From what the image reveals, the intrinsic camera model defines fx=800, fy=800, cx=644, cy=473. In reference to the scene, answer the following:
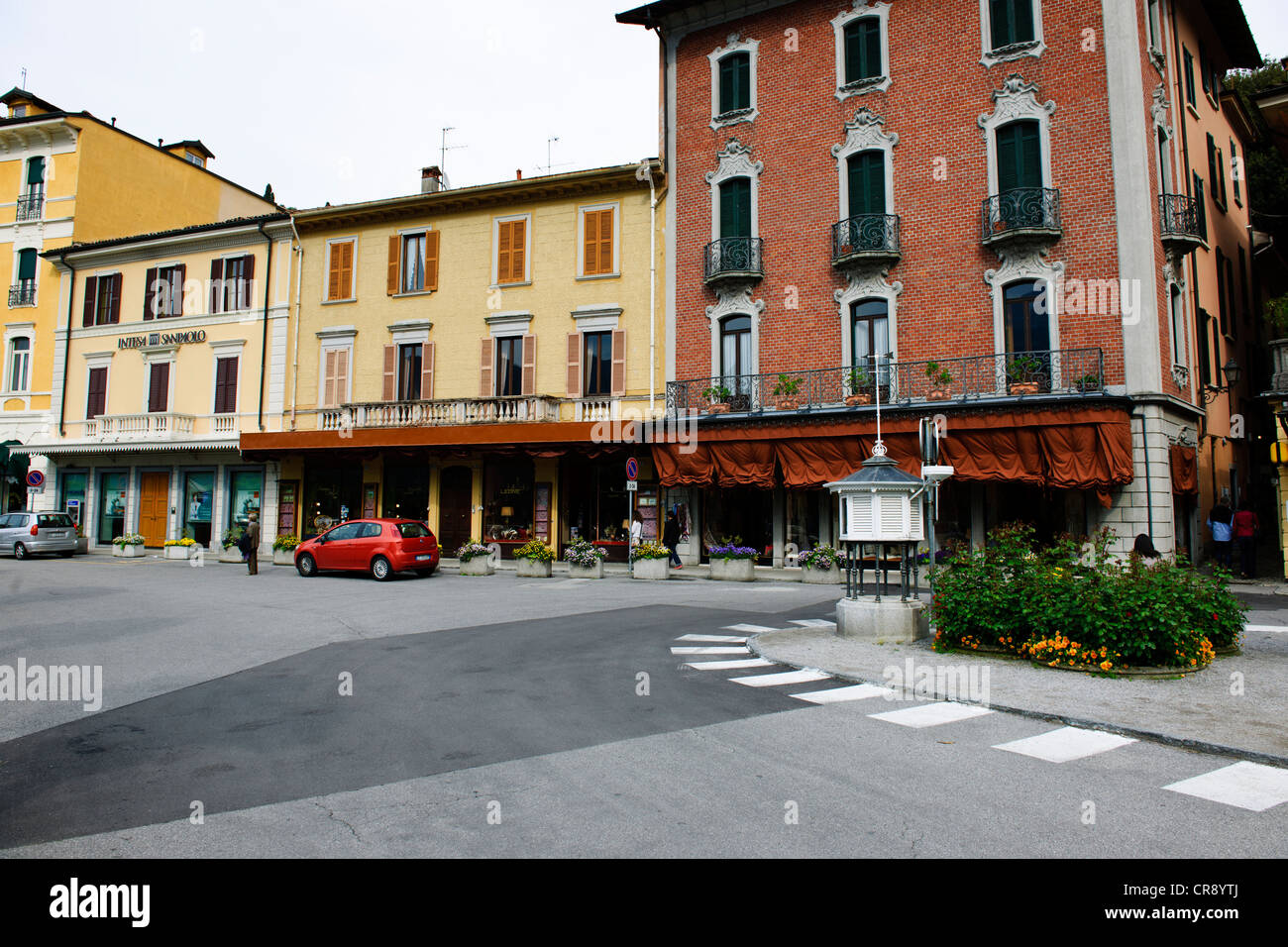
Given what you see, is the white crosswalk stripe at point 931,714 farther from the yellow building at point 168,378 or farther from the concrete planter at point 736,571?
the yellow building at point 168,378

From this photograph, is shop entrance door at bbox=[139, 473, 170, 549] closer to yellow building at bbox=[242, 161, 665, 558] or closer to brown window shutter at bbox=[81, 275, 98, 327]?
yellow building at bbox=[242, 161, 665, 558]

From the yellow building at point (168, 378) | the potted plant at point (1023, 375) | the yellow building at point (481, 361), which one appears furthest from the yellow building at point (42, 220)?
the potted plant at point (1023, 375)

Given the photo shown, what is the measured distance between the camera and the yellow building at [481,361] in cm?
2436

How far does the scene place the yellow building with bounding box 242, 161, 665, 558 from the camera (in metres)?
24.4

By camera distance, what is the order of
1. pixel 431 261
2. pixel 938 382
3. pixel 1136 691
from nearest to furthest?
1. pixel 1136 691
2. pixel 938 382
3. pixel 431 261

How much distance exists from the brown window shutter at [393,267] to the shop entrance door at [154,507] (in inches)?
460

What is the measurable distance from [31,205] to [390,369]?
19704mm

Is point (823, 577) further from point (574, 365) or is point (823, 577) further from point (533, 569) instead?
point (574, 365)

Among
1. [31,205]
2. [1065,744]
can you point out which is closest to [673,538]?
[1065,744]

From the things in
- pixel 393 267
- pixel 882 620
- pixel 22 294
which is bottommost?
pixel 882 620

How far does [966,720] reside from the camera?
21.6 ft

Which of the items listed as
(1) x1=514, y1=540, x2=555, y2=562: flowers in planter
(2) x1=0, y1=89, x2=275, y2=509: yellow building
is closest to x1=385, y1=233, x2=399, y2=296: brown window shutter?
(1) x1=514, y1=540, x2=555, y2=562: flowers in planter

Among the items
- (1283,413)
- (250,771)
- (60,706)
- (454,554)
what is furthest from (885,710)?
(454,554)

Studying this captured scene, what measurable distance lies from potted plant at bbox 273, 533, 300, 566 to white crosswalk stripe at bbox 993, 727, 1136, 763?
78.5 ft
